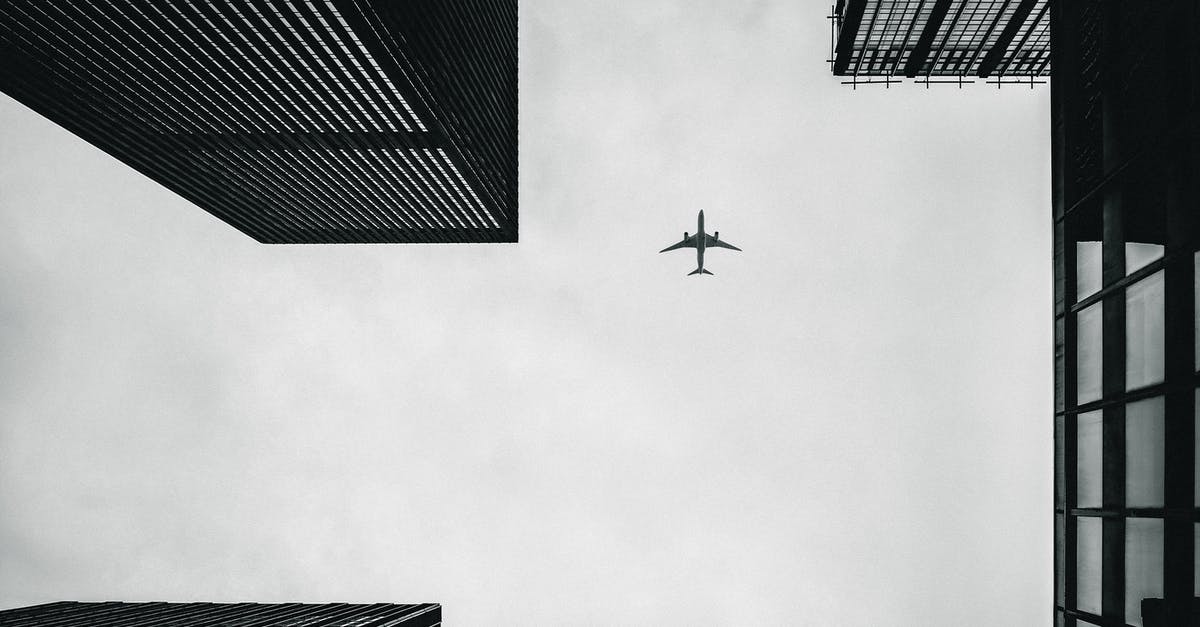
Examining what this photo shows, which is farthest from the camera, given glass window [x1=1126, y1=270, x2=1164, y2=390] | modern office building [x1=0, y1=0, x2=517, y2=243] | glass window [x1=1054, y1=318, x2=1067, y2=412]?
modern office building [x1=0, y1=0, x2=517, y2=243]

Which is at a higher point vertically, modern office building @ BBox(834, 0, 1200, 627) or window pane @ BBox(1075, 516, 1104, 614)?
modern office building @ BBox(834, 0, 1200, 627)

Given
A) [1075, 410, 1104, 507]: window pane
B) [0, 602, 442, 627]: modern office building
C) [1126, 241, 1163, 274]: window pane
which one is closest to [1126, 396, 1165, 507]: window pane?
[1075, 410, 1104, 507]: window pane

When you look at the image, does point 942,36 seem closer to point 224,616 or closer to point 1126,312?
point 1126,312

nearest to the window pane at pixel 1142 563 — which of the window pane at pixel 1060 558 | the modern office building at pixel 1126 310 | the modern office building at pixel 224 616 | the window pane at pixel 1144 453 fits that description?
the modern office building at pixel 1126 310

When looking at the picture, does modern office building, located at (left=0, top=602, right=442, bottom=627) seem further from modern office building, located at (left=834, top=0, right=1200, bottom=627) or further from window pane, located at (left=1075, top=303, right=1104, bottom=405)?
window pane, located at (left=1075, top=303, right=1104, bottom=405)

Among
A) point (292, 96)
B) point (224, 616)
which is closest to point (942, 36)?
point (292, 96)

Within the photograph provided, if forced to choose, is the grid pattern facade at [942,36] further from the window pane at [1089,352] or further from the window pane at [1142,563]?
the window pane at [1142,563]

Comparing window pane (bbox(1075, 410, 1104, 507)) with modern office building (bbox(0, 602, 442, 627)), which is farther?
modern office building (bbox(0, 602, 442, 627))
